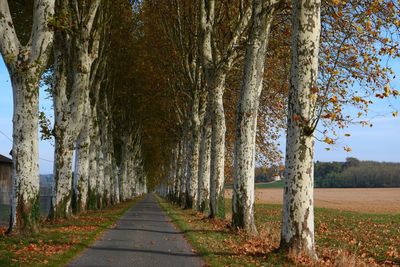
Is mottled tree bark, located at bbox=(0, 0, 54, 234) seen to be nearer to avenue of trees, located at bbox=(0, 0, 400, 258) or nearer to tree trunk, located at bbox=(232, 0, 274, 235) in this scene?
avenue of trees, located at bbox=(0, 0, 400, 258)

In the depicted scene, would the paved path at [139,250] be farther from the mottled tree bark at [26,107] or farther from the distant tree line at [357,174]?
the distant tree line at [357,174]

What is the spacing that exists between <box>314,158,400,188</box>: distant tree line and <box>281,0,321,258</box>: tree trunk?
13107 cm

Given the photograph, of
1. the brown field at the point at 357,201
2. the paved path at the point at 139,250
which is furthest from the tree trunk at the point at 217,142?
the brown field at the point at 357,201

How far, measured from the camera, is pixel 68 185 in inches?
862

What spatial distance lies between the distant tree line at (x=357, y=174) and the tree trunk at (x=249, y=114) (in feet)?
412

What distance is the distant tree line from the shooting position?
14075 cm

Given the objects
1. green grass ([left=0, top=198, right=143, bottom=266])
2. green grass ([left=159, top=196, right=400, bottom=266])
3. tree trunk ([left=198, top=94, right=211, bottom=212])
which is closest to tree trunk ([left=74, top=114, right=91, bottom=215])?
tree trunk ([left=198, top=94, right=211, bottom=212])

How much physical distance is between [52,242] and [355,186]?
13943 centimetres

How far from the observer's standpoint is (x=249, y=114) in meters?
16.7

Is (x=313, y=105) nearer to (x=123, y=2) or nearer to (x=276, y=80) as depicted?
(x=276, y=80)

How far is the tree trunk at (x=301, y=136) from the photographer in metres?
11.1

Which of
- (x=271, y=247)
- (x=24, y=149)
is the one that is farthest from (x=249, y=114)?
(x=24, y=149)

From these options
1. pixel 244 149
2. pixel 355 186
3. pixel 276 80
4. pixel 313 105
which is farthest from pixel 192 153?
pixel 355 186

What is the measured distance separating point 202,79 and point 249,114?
1702 centimetres
